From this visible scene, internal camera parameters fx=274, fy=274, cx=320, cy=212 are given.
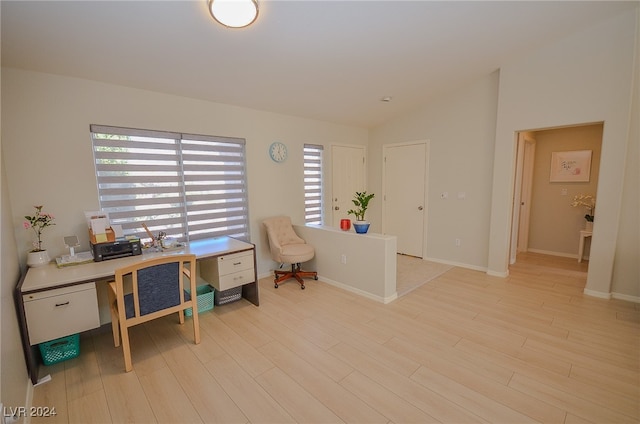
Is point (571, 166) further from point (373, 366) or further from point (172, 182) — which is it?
point (172, 182)

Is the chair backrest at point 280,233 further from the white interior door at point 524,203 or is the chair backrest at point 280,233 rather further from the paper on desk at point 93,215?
the white interior door at point 524,203

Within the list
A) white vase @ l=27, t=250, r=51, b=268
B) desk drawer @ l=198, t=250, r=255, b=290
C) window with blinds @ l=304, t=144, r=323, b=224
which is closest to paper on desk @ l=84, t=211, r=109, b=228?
white vase @ l=27, t=250, r=51, b=268

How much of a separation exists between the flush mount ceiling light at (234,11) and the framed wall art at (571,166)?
5.43 metres

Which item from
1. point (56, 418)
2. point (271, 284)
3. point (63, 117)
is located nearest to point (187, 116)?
point (63, 117)

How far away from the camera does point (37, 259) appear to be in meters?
2.31

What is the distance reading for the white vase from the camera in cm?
228

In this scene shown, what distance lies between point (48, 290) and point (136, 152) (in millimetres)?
1495

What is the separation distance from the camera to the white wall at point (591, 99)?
2.91 m

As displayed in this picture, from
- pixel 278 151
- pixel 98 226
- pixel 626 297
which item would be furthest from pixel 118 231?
pixel 626 297

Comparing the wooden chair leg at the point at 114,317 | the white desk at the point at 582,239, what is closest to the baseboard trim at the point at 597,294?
the white desk at the point at 582,239

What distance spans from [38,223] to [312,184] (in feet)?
10.8

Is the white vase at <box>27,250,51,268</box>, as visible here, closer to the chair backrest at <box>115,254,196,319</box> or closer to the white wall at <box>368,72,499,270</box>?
the chair backrest at <box>115,254,196,319</box>

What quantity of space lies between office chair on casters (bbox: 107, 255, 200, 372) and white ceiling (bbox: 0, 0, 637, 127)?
1750 millimetres

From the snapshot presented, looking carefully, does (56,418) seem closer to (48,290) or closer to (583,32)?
(48,290)
